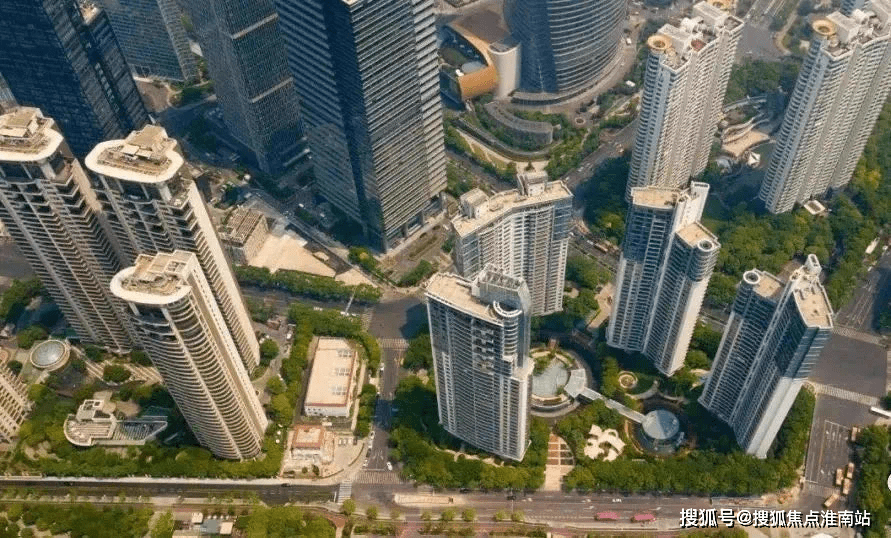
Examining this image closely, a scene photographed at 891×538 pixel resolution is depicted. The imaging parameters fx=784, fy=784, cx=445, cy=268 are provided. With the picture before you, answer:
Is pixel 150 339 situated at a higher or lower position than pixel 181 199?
lower

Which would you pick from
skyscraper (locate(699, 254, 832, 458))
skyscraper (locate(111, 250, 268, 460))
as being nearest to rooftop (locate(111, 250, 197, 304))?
skyscraper (locate(111, 250, 268, 460))

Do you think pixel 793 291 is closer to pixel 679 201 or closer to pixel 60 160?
pixel 679 201

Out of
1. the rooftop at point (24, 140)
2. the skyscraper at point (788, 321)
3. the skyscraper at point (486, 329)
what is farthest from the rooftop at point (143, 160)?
the skyscraper at point (788, 321)

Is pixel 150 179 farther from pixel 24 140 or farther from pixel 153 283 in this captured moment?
pixel 24 140

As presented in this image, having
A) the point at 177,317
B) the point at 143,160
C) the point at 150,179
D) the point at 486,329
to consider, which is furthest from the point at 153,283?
the point at 486,329

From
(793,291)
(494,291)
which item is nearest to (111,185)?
(494,291)

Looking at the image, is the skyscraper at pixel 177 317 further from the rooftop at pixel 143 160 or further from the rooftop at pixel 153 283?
the rooftop at pixel 143 160
